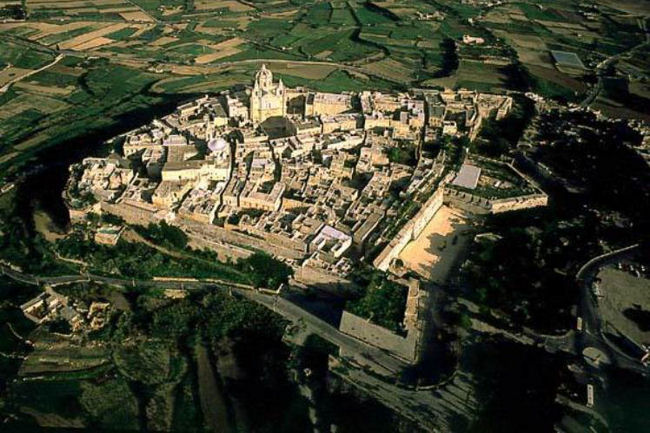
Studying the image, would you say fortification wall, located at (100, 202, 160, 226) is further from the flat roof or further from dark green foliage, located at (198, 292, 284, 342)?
the flat roof

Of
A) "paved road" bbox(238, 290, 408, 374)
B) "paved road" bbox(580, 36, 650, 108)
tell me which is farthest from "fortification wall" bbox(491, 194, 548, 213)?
"paved road" bbox(580, 36, 650, 108)

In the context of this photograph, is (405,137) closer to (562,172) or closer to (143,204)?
(562,172)

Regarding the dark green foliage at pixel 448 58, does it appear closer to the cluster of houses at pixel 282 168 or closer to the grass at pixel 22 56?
the cluster of houses at pixel 282 168

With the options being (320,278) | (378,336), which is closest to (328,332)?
(378,336)

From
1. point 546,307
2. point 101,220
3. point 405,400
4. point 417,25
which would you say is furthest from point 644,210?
point 417,25

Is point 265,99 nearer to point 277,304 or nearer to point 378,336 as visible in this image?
point 277,304

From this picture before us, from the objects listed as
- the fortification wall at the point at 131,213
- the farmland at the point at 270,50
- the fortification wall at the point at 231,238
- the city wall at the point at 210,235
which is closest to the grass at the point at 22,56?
the farmland at the point at 270,50
